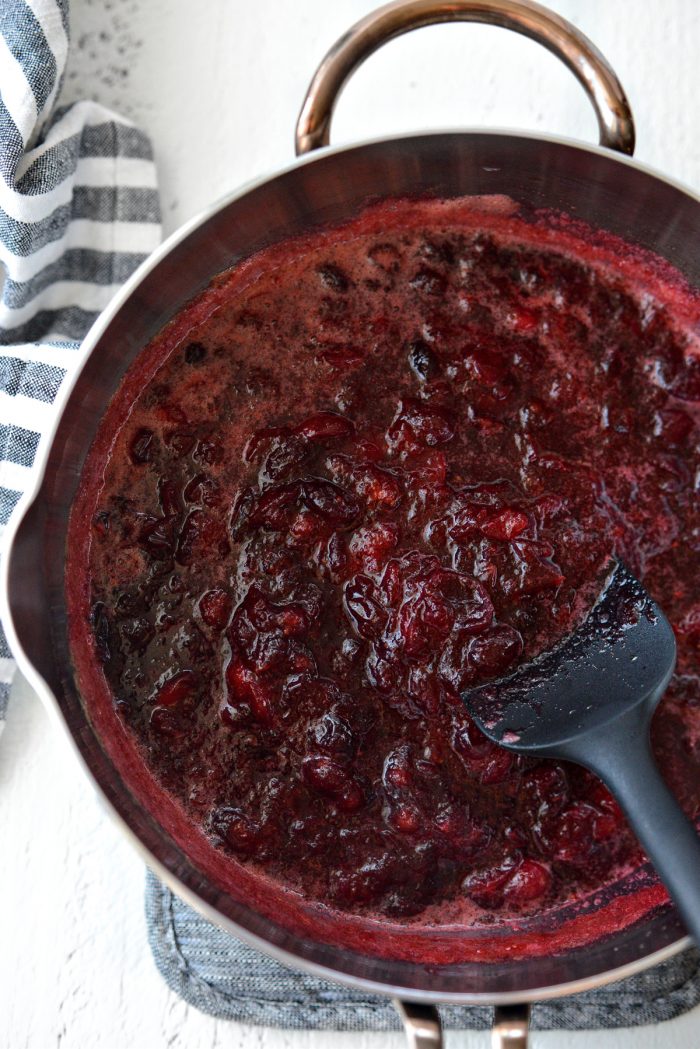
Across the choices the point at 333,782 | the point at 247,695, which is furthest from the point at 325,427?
the point at 333,782

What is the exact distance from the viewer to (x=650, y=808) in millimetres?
1479

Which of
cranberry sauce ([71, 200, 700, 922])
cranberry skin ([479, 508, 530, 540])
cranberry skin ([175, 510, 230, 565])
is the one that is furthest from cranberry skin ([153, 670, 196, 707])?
cranberry skin ([479, 508, 530, 540])

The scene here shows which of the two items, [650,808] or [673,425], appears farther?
[673,425]

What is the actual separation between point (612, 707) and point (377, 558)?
47 centimetres

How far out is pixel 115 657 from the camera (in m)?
1.68

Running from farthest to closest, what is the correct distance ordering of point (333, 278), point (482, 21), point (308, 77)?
1. point (308, 77)
2. point (333, 278)
3. point (482, 21)

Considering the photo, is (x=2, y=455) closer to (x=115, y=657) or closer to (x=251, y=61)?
(x=115, y=657)

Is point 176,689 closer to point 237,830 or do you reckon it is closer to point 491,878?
point 237,830

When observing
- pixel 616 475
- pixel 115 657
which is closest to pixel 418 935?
pixel 115 657

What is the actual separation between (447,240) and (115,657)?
3.32 ft

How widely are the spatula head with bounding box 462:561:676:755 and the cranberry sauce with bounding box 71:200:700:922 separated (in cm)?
5

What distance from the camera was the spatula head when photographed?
61.9 inches

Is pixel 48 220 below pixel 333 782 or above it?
above

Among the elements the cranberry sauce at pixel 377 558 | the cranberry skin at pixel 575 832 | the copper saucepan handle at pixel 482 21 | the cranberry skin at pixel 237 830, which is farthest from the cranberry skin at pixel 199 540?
the cranberry skin at pixel 575 832
